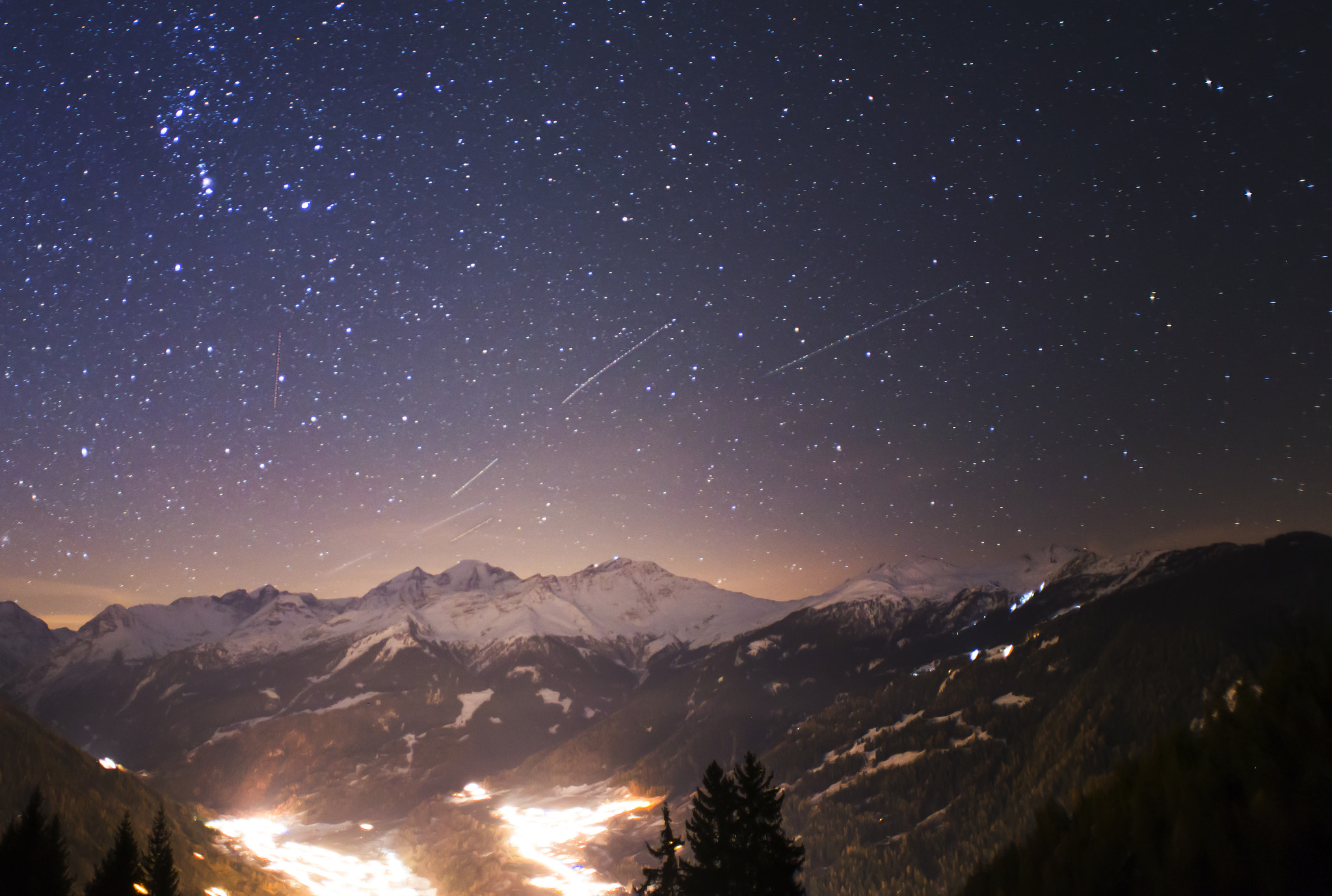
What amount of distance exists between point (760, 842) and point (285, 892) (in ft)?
669

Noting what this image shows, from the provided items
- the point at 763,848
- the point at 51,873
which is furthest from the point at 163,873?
the point at 763,848

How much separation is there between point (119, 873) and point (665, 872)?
41358 millimetres

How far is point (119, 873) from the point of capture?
1892 inches

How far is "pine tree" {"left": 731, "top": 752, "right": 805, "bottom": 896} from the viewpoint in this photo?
2783cm

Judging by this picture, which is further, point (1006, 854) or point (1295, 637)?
point (1006, 854)

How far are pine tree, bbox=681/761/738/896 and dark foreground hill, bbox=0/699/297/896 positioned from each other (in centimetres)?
13993

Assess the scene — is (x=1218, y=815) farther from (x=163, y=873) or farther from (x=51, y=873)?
(x=163, y=873)

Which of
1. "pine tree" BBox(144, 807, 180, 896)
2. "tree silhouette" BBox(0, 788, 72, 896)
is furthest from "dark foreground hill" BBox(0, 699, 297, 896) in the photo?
"tree silhouette" BBox(0, 788, 72, 896)

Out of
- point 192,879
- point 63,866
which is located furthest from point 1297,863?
point 192,879

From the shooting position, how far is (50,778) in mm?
145250

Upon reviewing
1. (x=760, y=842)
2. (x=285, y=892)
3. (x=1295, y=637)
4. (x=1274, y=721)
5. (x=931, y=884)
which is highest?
(x=1295, y=637)

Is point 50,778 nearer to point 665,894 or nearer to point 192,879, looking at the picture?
point 192,879

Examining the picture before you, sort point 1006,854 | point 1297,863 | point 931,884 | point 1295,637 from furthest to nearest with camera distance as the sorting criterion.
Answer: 1. point 931,884
2. point 1006,854
3. point 1295,637
4. point 1297,863

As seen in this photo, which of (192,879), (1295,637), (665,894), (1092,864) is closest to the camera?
(1092,864)
